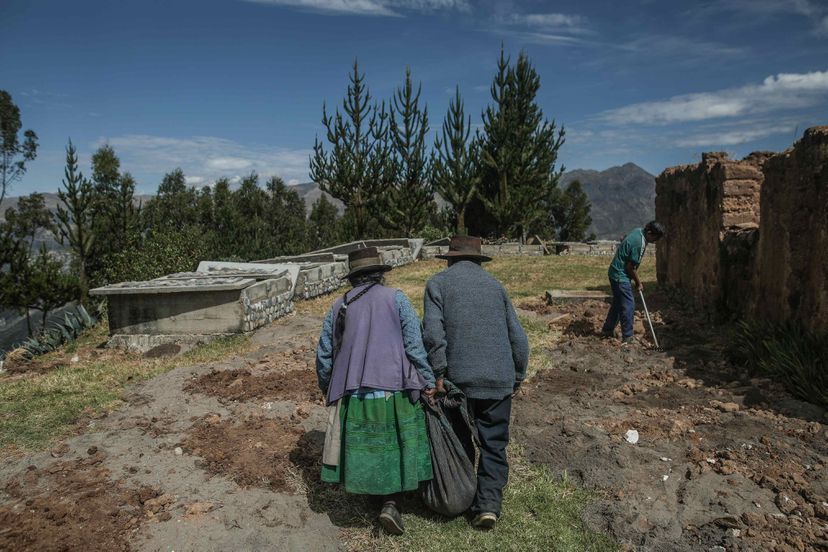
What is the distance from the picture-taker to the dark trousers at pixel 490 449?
373 cm

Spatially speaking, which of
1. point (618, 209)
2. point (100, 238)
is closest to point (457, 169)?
point (100, 238)

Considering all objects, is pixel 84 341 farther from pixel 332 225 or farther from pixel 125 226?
pixel 332 225

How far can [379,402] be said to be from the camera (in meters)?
3.61

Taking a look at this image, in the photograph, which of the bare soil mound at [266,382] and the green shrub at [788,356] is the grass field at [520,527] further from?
the green shrub at [788,356]

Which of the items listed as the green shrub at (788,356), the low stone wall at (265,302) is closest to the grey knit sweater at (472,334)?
the green shrub at (788,356)

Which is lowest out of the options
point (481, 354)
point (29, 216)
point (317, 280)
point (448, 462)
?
point (448, 462)

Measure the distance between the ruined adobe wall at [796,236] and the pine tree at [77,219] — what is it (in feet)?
56.0

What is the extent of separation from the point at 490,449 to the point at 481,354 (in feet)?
2.16

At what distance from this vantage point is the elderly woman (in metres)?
3.61

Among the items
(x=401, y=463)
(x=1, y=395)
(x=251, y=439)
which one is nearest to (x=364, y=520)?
(x=401, y=463)

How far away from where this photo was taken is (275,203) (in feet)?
149

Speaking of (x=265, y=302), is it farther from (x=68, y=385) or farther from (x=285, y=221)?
(x=285, y=221)

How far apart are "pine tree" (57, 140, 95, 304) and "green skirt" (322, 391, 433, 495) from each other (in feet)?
52.0

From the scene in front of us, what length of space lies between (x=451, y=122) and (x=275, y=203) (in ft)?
73.1
